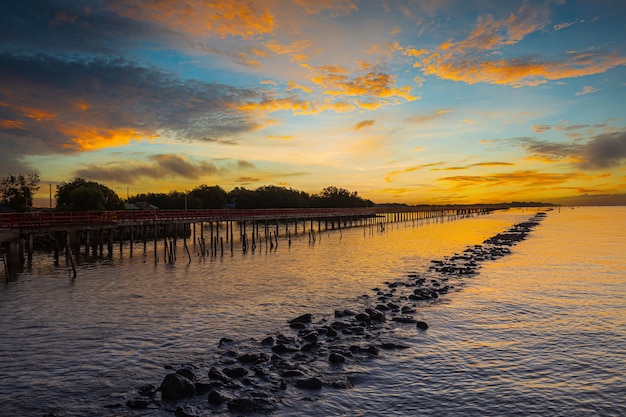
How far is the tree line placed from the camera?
233ft

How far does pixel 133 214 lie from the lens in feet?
125

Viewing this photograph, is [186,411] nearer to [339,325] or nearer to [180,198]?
[339,325]

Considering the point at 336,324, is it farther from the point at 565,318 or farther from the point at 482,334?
the point at 565,318

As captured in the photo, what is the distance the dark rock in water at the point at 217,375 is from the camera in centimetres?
1069

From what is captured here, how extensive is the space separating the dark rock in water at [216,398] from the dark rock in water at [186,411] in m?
0.39

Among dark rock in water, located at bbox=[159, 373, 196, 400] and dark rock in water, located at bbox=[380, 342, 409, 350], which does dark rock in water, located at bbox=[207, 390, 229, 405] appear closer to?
dark rock in water, located at bbox=[159, 373, 196, 400]

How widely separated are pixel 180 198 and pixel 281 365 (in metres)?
122

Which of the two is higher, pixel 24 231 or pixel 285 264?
pixel 24 231

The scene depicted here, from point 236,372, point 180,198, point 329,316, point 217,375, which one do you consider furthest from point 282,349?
point 180,198

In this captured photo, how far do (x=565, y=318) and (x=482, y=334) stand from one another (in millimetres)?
4728

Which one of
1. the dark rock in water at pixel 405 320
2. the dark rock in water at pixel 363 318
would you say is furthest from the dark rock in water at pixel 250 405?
the dark rock in water at pixel 405 320

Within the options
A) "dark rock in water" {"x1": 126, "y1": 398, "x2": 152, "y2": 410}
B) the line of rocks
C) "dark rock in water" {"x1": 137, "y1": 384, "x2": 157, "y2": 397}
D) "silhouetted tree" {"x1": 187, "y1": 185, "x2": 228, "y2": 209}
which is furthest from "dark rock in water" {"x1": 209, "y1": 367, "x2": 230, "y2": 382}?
"silhouetted tree" {"x1": 187, "y1": 185, "x2": 228, "y2": 209}

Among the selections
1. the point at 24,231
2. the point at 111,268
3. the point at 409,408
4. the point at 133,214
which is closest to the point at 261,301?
the point at 409,408

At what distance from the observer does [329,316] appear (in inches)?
682
